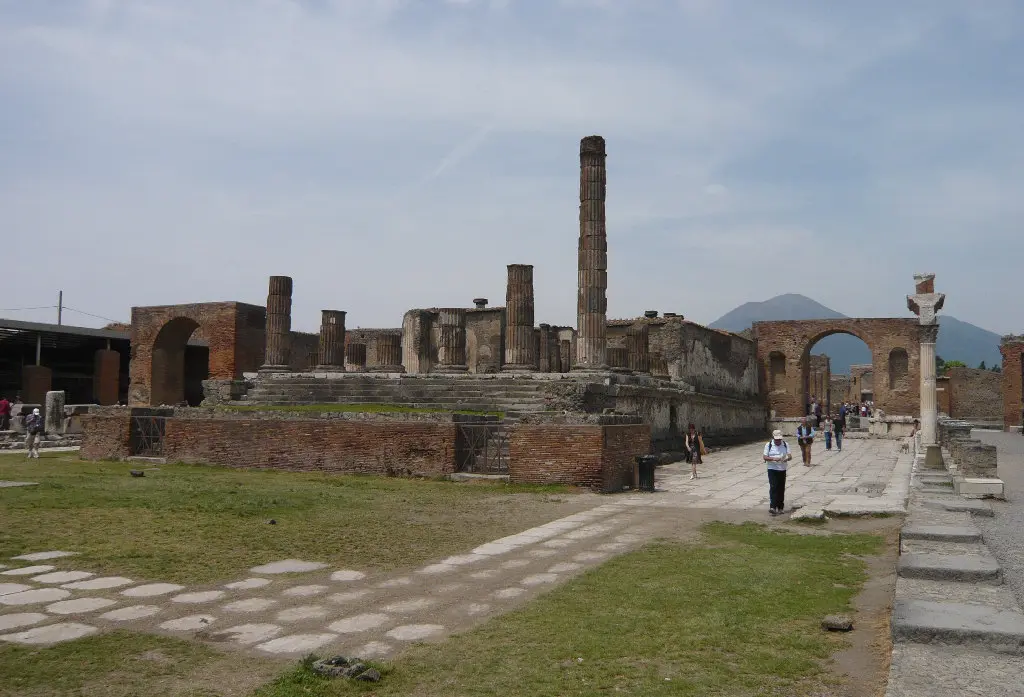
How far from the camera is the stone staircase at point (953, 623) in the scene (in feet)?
12.2

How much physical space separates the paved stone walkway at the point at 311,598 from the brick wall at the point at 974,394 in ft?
150

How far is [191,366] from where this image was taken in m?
36.4

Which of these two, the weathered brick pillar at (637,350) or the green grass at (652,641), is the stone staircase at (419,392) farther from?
the green grass at (652,641)

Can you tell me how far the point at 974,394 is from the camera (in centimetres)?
4756

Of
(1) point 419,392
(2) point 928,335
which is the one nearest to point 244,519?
(1) point 419,392

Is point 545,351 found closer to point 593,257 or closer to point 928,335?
point 593,257

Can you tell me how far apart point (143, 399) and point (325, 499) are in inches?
953

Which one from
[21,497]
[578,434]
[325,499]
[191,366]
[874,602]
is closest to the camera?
[874,602]

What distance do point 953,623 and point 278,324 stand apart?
2297cm

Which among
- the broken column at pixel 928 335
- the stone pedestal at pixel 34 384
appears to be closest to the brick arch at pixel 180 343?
the stone pedestal at pixel 34 384

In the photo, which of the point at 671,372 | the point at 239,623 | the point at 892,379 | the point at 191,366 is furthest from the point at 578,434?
the point at 892,379

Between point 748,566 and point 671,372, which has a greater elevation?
point 671,372

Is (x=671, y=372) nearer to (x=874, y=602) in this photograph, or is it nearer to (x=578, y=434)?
(x=578, y=434)

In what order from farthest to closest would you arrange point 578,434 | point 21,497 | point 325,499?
point 578,434
point 325,499
point 21,497
